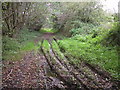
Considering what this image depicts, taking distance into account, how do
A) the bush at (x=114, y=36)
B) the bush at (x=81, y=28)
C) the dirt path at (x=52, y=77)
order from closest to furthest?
the dirt path at (x=52, y=77) < the bush at (x=114, y=36) < the bush at (x=81, y=28)

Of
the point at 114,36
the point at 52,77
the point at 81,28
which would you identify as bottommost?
the point at 52,77

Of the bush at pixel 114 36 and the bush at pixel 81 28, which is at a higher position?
the bush at pixel 114 36

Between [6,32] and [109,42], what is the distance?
8540mm

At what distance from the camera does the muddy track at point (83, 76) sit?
4.88 m

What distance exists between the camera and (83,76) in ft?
18.7

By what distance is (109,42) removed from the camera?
7.70 metres

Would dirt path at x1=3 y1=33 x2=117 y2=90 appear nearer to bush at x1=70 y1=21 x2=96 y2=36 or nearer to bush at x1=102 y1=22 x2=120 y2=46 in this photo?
bush at x1=102 y1=22 x2=120 y2=46

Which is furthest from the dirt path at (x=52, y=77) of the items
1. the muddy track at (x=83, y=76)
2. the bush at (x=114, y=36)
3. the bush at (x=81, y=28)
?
the bush at (x=81, y=28)

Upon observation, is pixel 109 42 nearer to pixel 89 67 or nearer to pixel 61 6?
pixel 89 67

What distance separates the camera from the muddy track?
4881 mm

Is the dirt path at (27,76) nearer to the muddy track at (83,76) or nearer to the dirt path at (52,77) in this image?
the dirt path at (52,77)

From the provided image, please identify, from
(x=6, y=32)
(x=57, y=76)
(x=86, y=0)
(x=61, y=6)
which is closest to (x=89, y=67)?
(x=57, y=76)

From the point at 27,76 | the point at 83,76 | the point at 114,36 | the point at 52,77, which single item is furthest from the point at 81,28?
the point at 27,76

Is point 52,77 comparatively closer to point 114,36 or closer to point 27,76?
point 27,76
